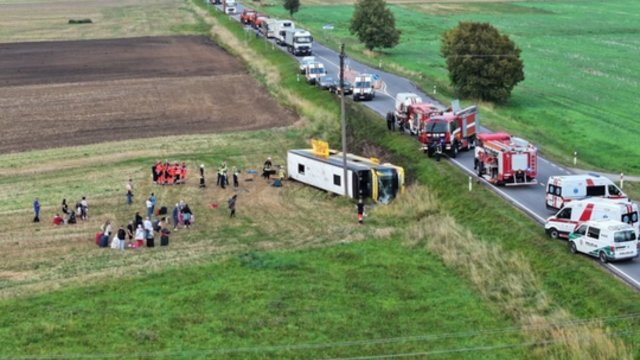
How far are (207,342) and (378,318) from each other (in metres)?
6.00

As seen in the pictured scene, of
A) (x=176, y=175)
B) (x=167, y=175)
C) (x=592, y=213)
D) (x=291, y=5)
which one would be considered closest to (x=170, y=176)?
(x=167, y=175)

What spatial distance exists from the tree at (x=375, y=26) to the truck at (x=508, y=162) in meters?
58.7

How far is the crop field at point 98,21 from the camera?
139m

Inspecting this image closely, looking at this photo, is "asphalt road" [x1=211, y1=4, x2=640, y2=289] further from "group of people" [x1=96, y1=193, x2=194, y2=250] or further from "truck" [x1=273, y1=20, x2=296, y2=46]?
"group of people" [x1=96, y1=193, x2=194, y2=250]

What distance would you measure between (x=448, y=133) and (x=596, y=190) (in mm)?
13528

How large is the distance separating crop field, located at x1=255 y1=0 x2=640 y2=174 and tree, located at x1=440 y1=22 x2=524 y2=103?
6.34ft

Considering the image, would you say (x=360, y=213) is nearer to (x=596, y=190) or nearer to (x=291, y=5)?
A: (x=596, y=190)

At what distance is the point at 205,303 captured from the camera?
3375 centimetres

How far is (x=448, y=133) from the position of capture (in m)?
52.7

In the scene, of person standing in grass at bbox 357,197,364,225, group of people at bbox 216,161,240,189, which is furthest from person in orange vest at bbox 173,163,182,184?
person standing in grass at bbox 357,197,364,225

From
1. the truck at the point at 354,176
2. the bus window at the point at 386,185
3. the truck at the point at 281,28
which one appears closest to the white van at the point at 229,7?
the truck at the point at 281,28

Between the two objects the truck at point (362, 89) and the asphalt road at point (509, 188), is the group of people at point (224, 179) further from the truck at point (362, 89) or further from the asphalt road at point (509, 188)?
the truck at point (362, 89)

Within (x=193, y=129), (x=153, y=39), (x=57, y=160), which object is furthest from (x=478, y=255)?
(x=153, y=39)

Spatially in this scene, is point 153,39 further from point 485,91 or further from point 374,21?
point 485,91
